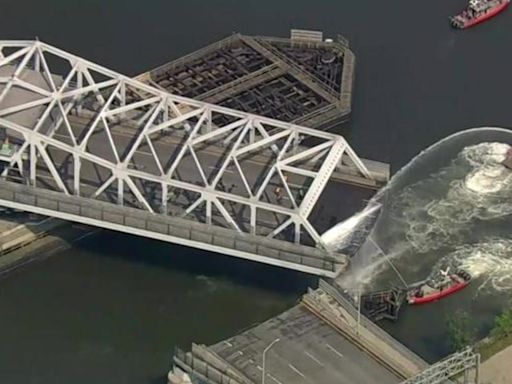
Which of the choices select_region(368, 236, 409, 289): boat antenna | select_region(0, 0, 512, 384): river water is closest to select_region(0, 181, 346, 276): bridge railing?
select_region(0, 0, 512, 384): river water

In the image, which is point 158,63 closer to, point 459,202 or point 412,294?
point 459,202

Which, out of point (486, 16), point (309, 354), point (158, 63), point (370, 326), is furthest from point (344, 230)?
point (486, 16)

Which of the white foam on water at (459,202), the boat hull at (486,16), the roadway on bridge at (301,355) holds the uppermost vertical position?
the boat hull at (486,16)

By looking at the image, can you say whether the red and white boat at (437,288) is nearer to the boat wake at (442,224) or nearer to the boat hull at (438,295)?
the boat hull at (438,295)

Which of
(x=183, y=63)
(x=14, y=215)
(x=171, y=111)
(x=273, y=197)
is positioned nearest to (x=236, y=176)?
(x=273, y=197)

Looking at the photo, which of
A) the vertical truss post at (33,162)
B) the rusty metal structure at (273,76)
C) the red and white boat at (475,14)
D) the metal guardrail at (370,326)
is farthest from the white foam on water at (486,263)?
the red and white boat at (475,14)

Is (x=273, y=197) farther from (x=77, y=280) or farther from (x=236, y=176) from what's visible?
(x=77, y=280)

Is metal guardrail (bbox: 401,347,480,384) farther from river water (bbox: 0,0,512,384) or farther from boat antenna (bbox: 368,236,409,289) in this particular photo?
boat antenna (bbox: 368,236,409,289)
